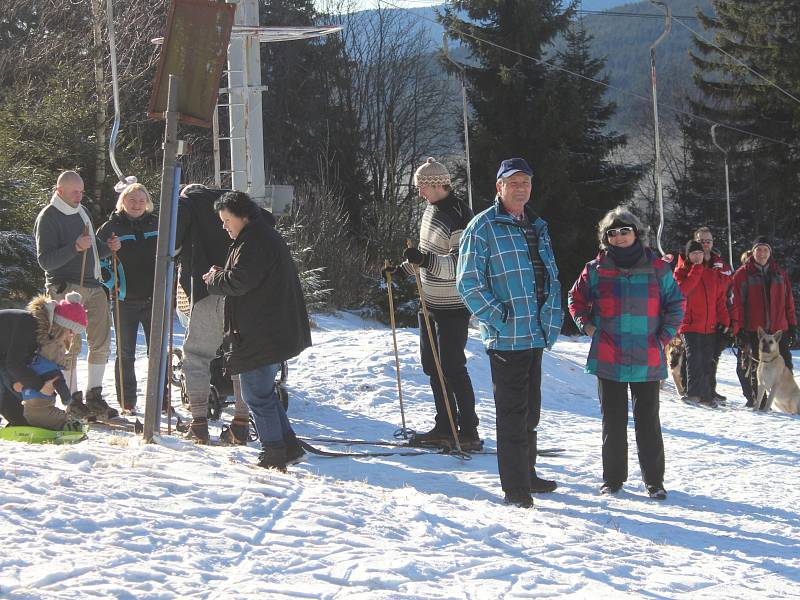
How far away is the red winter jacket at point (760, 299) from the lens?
36.9 feet

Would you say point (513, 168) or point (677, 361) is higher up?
point (513, 168)

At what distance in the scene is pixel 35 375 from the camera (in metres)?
6.34

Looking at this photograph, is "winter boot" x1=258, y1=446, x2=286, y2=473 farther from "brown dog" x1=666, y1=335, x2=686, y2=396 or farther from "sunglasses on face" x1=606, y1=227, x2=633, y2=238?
"brown dog" x1=666, y1=335, x2=686, y2=396

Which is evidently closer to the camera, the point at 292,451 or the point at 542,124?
the point at 292,451

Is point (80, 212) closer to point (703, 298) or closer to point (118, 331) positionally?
point (118, 331)

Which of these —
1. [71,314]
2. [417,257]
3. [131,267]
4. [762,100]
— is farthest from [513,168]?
[762,100]

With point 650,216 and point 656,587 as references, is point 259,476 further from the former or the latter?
point 650,216

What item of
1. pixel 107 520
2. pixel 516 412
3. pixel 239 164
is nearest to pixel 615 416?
pixel 516 412

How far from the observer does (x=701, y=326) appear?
1115 cm

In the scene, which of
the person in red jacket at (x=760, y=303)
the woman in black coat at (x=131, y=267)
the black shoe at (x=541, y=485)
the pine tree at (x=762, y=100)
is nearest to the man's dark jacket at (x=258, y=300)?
the black shoe at (x=541, y=485)

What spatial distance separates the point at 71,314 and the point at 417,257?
7.77 feet

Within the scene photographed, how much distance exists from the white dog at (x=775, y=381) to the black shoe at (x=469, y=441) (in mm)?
5106

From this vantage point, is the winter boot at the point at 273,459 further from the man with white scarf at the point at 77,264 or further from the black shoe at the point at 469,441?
the man with white scarf at the point at 77,264

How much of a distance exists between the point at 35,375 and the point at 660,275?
4.08m
